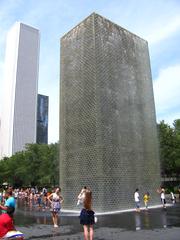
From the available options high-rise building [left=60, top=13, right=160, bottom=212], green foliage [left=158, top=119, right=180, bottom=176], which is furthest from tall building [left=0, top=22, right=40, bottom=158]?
high-rise building [left=60, top=13, right=160, bottom=212]

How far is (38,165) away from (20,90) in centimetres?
8055

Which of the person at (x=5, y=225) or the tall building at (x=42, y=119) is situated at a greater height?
the tall building at (x=42, y=119)

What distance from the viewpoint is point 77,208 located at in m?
20.0

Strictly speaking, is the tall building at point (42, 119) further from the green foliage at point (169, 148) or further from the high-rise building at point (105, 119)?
the high-rise building at point (105, 119)

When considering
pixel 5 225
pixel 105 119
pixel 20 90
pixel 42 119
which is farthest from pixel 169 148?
pixel 42 119

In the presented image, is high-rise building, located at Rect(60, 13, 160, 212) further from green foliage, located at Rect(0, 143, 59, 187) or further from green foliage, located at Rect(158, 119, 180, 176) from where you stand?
green foliage, located at Rect(0, 143, 59, 187)

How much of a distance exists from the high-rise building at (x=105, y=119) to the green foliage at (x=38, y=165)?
2672 centimetres

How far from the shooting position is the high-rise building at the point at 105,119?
1952 centimetres

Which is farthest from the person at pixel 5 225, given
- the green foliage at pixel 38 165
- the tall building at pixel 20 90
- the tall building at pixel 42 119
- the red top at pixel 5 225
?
the tall building at pixel 42 119

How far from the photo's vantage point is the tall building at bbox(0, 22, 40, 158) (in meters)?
125

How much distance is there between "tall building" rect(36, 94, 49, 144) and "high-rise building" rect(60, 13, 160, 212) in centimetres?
10700

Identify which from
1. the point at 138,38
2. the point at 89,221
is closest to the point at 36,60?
the point at 138,38

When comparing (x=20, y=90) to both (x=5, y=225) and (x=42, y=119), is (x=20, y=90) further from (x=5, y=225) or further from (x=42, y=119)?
(x=5, y=225)

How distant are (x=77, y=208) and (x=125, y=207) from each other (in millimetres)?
3146
